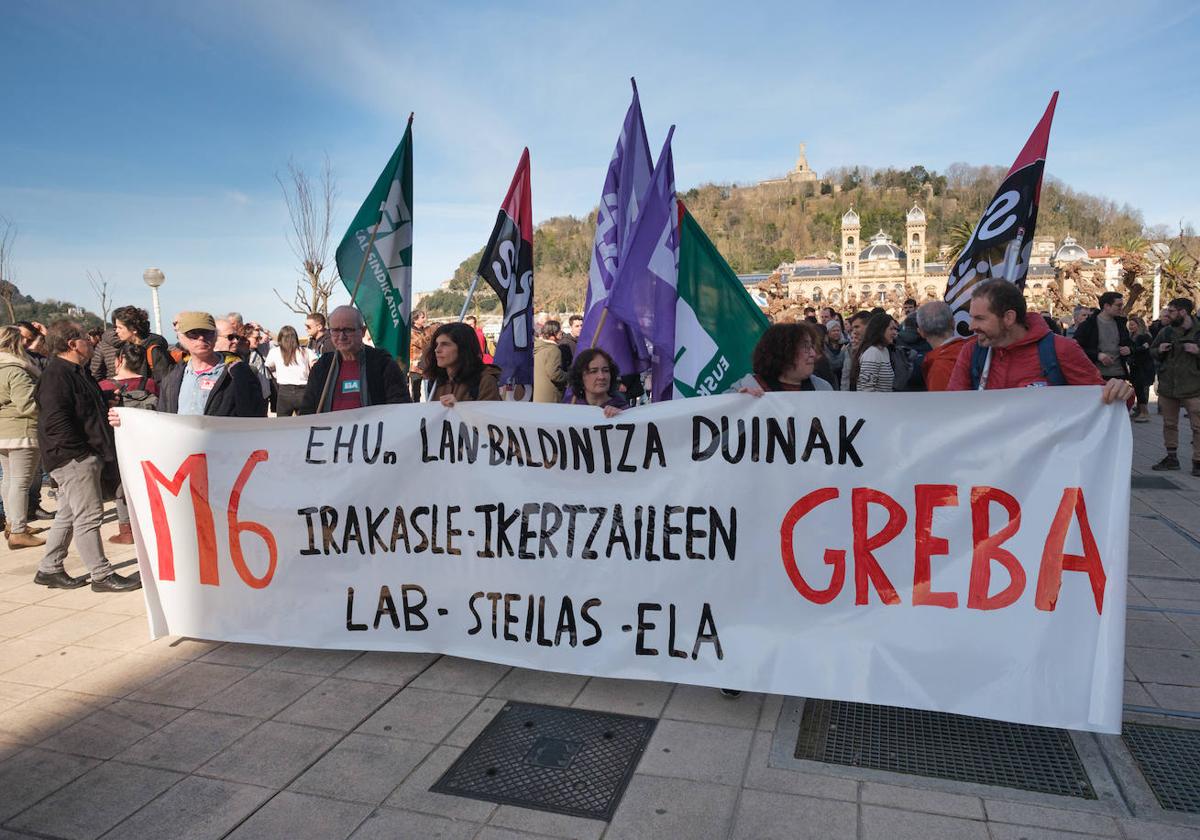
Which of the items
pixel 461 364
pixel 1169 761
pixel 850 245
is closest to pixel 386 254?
pixel 461 364

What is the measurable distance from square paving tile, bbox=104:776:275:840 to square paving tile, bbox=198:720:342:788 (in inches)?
2.3

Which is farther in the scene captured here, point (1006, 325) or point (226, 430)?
point (226, 430)

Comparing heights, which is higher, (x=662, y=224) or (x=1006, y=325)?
(x=662, y=224)

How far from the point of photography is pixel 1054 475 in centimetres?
304

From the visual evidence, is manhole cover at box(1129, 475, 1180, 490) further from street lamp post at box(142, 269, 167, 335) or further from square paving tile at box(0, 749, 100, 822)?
street lamp post at box(142, 269, 167, 335)

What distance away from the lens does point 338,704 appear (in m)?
3.57

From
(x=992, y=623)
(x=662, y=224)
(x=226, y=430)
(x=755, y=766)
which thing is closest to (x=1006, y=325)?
(x=992, y=623)

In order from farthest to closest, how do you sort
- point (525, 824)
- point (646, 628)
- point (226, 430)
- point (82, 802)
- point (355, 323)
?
1. point (355, 323)
2. point (226, 430)
3. point (646, 628)
4. point (82, 802)
5. point (525, 824)

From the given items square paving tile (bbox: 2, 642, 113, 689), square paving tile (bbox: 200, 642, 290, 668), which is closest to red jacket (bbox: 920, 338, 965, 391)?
square paving tile (bbox: 200, 642, 290, 668)

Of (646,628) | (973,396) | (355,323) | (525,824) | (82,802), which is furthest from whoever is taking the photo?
(355,323)

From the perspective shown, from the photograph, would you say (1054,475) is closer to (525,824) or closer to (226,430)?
(525,824)

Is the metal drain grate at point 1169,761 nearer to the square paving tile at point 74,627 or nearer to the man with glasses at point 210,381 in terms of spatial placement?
the man with glasses at point 210,381

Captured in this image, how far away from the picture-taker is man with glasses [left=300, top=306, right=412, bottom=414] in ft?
15.2

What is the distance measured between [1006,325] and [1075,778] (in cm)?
173
